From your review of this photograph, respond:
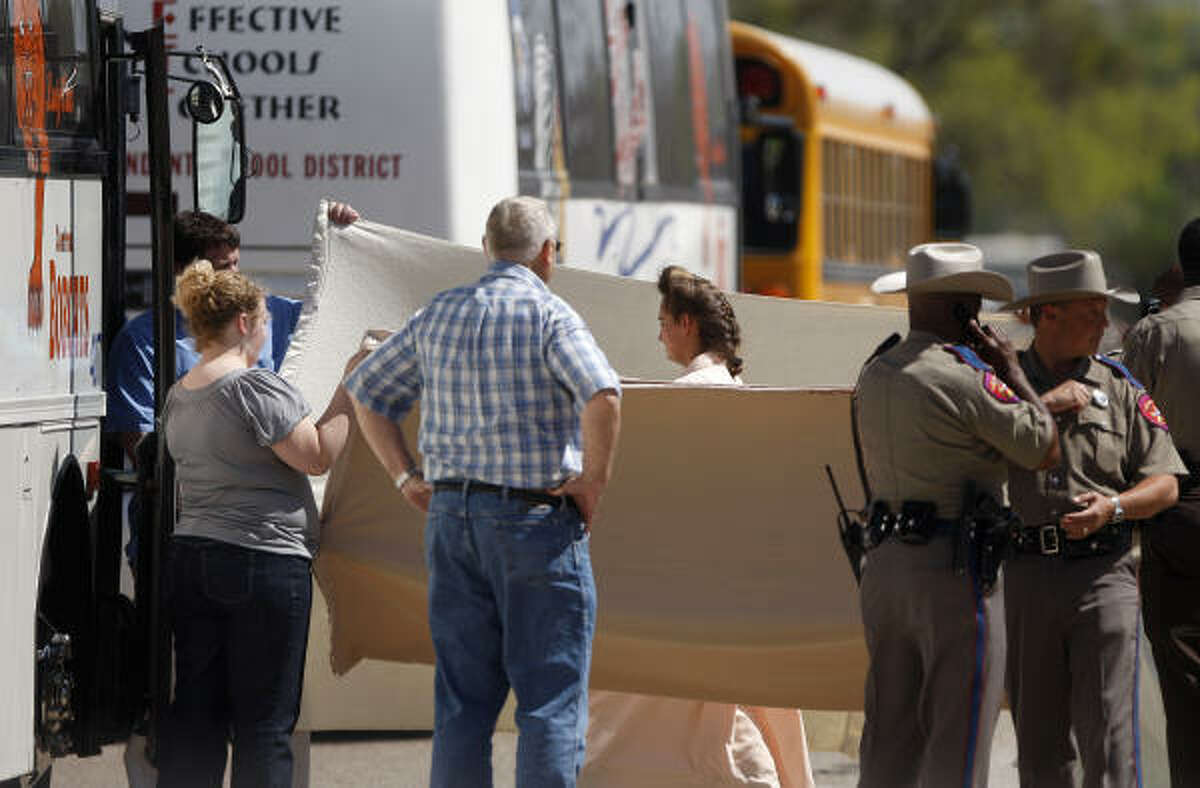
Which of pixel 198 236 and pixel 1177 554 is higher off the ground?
pixel 198 236

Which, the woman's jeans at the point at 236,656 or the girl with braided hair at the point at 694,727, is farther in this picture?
the girl with braided hair at the point at 694,727

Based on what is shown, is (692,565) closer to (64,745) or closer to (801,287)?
(64,745)

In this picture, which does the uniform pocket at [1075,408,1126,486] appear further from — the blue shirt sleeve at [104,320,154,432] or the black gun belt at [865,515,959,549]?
the blue shirt sleeve at [104,320,154,432]

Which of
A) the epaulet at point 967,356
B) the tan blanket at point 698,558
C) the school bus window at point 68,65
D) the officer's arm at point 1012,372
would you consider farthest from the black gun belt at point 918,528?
the school bus window at point 68,65

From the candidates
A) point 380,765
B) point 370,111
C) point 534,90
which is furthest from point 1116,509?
point 534,90

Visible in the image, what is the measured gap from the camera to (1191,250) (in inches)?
331

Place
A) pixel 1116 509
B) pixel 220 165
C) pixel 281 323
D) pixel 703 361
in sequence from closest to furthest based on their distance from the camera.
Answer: pixel 1116 509 → pixel 703 361 → pixel 220 165 → pixel 281 323

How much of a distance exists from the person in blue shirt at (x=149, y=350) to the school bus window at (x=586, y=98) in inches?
196

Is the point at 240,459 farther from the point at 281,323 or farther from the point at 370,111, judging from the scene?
the point at 370,111

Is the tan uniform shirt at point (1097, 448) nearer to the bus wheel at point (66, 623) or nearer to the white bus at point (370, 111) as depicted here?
the bus wheel at point (66, 623)

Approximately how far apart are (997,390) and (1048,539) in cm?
60

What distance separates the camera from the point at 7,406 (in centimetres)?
717

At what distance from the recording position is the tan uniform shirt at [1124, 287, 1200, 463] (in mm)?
8102

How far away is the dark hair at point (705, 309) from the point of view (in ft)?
26.7
